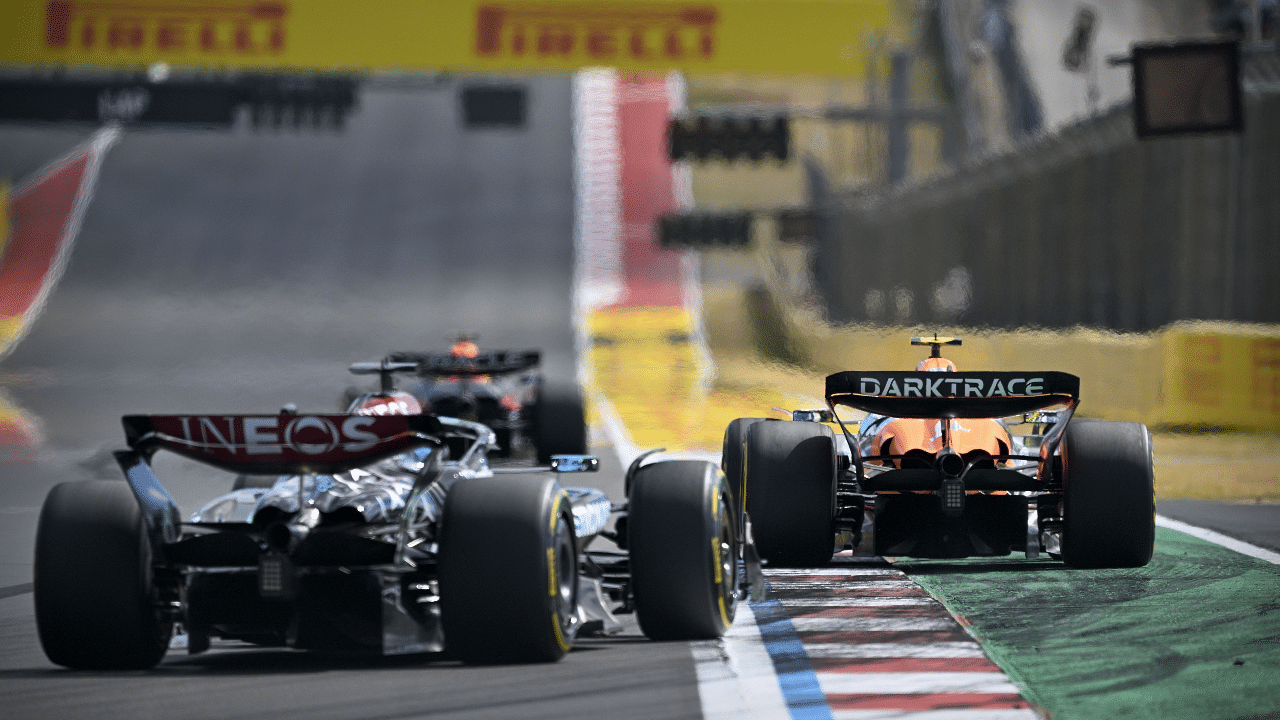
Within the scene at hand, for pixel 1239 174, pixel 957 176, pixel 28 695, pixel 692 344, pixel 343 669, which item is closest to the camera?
pixel 28 695

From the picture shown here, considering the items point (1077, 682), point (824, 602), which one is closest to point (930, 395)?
point (824, 602)

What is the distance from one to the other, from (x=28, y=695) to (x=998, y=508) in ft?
16.9

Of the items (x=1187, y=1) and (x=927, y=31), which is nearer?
(x=1187, y=1)

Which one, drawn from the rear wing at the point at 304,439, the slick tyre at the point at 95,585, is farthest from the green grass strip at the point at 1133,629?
the slick tyre at the point at 95,585

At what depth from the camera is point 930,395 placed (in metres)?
10.2

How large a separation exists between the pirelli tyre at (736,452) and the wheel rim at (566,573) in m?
2.94

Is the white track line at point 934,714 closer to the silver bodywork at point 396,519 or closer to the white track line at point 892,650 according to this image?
the white track line at point 892,650

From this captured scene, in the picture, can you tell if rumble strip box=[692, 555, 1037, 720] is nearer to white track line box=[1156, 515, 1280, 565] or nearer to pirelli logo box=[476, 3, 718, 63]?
white track line box=[1156, 515, 1280, 565]

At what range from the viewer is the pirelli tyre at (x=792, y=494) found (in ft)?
34.0

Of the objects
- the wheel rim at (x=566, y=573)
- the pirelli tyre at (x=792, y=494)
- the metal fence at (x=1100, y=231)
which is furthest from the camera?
the metal fence at (x=1100, y=231)

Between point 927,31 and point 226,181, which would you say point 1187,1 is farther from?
point 226,181

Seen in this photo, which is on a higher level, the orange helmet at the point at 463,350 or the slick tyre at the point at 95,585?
the orange helmet at the point at 463,350

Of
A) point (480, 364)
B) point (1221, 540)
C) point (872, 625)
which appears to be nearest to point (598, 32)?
point (480, 364)

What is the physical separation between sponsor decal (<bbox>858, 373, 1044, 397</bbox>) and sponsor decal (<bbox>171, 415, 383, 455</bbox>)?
3.51 meters
